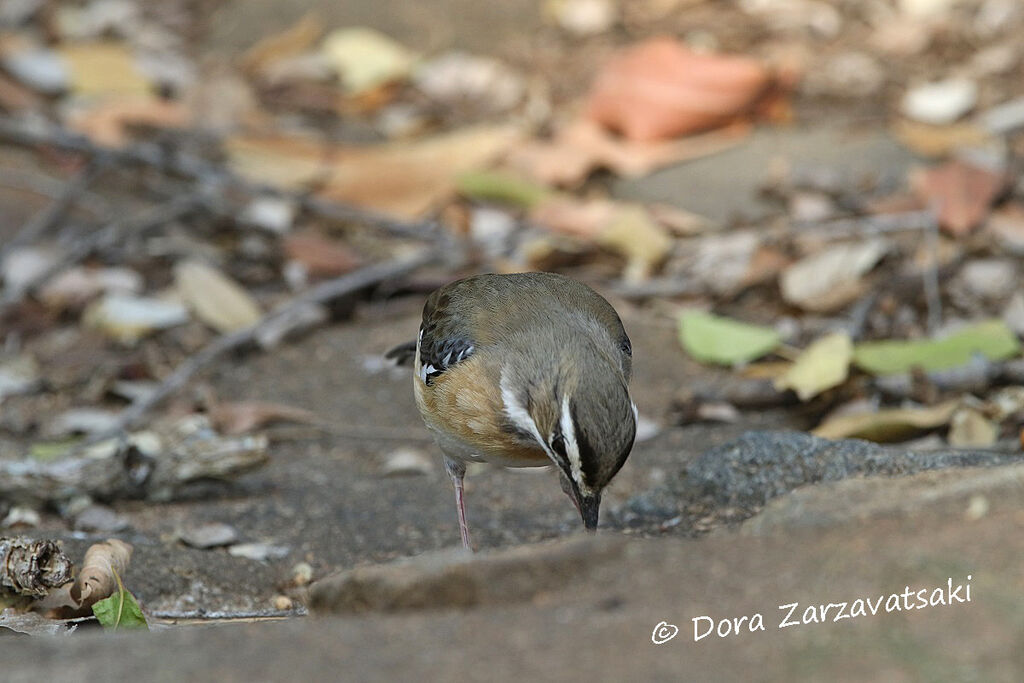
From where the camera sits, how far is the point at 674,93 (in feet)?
33.2

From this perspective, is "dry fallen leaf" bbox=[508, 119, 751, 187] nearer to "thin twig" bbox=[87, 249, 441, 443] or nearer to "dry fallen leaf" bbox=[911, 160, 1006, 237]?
"thin twig" bbox=[87, 249, 441, 443]

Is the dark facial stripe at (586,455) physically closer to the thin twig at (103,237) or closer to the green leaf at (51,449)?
the green leaf at (51,449)

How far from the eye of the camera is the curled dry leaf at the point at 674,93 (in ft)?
33.0

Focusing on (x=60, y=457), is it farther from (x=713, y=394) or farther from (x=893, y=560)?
(x=893, y=560)

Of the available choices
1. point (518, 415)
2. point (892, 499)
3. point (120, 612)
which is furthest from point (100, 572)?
point (892, 499)

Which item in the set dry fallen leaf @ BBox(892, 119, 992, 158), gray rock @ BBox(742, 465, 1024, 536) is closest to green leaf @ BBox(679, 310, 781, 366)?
dry fallen leaf @ BBox(892, 119, 992, 158)

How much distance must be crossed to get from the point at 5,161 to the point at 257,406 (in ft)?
11.5

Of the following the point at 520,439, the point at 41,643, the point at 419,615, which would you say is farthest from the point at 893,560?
the point at 41,643

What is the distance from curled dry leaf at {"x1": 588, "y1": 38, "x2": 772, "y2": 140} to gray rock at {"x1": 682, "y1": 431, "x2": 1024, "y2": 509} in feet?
16.5

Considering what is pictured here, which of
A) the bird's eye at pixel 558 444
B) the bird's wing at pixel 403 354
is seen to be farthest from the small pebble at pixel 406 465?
the bird's eye at pixel 558 444

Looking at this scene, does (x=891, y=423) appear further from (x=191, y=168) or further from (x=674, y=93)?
(x=191, y=168)

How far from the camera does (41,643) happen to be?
3465 millimetres

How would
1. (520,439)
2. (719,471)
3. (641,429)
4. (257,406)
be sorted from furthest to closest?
(257,406) → (641,429) → (719,471) → (520,439)

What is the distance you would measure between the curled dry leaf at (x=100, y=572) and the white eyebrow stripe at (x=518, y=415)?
151 cm
